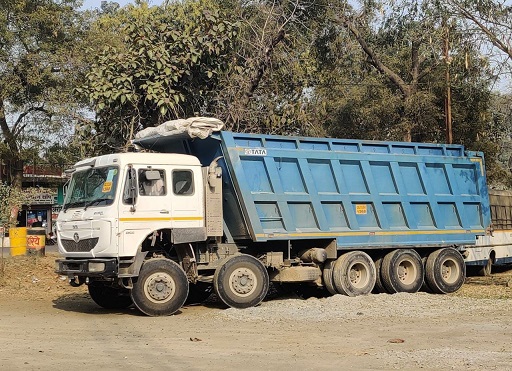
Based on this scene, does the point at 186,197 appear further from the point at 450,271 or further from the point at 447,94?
the point at 447,94

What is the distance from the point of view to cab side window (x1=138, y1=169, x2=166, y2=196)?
40.7 ft

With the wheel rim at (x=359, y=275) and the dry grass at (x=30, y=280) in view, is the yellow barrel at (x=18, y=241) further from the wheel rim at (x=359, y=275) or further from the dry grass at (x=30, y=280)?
the wheel rim at (x=359, y=275)

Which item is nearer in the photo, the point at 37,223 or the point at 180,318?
the point at 180,318

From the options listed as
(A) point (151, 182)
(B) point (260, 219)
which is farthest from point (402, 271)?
(A) point (151, 182)

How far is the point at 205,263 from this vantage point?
13.2 meters

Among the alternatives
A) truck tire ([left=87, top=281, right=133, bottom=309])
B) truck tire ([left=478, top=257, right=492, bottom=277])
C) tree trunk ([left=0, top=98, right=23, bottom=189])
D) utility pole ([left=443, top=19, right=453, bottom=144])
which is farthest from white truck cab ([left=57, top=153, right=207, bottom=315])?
tree trunk ([left=0, top=98, right=23, bottom=189])

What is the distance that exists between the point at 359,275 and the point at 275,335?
482cm

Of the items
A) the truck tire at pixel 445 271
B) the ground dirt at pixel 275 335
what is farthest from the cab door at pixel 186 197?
the truck tire at pixel 445 271

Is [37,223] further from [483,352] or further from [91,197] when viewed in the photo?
[483,352]

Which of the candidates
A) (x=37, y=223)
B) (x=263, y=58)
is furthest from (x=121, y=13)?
(x=263, y=58)

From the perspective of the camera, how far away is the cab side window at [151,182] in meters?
12.4

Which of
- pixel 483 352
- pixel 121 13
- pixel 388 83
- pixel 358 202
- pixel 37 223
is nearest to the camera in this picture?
pixel 483 352

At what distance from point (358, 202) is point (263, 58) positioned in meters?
6.00

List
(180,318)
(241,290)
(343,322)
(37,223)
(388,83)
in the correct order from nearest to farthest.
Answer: (343,322) → (180,318) → (241,290) → (388,83) → (37,223)
